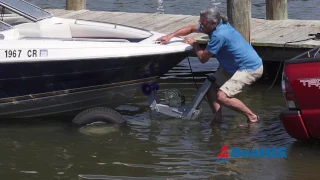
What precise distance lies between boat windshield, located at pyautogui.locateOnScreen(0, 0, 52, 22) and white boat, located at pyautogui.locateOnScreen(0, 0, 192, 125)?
0.01 metres

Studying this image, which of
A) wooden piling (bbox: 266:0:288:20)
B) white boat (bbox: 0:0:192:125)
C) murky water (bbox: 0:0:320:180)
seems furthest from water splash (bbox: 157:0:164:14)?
white boat (bbox: 0:0:192:125)

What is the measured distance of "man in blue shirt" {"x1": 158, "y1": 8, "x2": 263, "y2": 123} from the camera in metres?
8.71

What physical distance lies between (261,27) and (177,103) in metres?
3.42

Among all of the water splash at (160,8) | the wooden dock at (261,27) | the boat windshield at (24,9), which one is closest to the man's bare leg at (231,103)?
the wooden dock at (261,27)

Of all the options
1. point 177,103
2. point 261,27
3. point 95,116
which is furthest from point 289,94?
point 261,27

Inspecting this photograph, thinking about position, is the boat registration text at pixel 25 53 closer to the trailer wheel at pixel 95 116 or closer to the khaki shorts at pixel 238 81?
the trailer wheel at pixel 95 116

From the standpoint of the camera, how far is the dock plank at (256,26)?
11.1m

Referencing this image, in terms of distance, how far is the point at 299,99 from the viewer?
24.7 feet

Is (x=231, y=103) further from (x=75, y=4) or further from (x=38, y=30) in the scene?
(x=75, y=4)

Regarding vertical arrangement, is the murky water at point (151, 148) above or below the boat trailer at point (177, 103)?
below

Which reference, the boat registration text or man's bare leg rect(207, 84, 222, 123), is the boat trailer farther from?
the boat registration text

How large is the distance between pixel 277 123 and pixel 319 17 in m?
10.1

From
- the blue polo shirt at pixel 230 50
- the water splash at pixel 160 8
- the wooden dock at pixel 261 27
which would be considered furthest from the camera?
the water splash at pixel 160 8

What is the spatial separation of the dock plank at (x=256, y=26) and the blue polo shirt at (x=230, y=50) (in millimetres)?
2066
